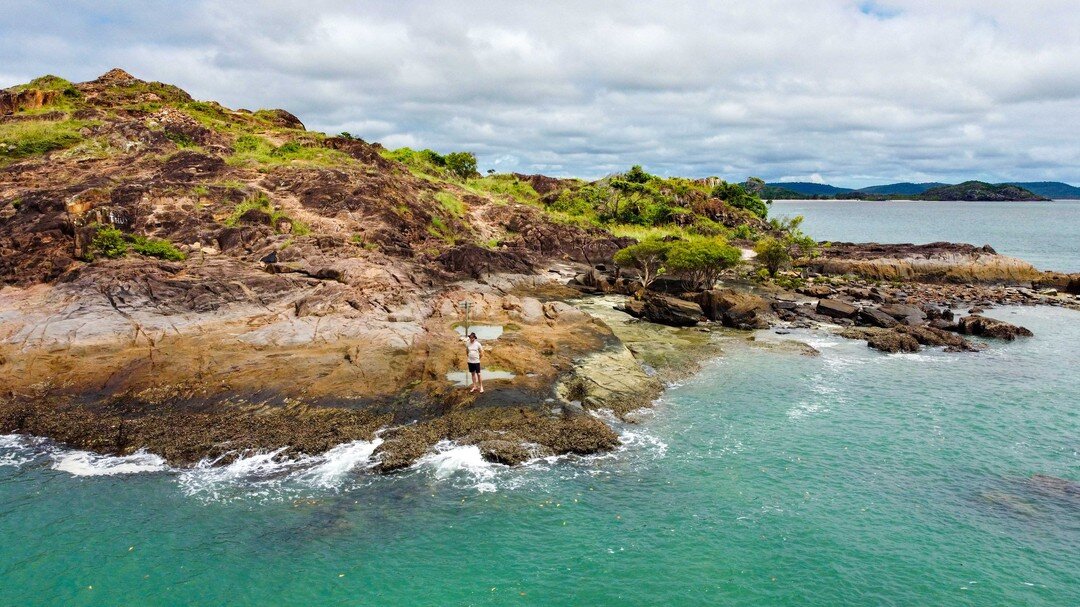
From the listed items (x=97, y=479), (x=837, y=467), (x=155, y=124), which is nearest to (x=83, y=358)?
(x=97, y=479)

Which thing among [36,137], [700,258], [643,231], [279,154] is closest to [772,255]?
[700,258]

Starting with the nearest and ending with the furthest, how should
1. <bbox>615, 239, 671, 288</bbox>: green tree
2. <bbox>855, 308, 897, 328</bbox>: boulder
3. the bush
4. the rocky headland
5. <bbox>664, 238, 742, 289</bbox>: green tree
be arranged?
the rocky headland → the bush → <bbox>855, 308, 897, 328</bbox>: boulder → <bbox>664, 238, 742, 289</bbox>: green tree → <bbox>615, 239, 671, 288</bbox>: green tree

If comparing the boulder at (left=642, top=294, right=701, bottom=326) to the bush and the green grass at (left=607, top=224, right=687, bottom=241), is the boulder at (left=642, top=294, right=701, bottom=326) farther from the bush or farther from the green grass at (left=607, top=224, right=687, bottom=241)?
the green grass at (left=607, top=224, right=687, bottom=241)

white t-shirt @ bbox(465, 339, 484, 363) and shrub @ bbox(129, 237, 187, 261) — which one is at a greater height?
shrub @ bbox(129, 237, 187, 261)

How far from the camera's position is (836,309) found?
47.9 metres

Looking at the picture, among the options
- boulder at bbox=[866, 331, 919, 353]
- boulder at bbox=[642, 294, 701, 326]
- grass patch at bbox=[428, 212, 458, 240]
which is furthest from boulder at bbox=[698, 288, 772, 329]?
grass patch at bbox=[428, 212, 458, 240]

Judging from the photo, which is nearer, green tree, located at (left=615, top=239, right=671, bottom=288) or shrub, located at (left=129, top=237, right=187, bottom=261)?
shrub, located at (left=129, top=237, right=187, bottom=261)

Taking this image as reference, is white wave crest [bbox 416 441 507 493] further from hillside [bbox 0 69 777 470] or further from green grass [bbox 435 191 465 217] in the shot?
green grass [bbox 435 191 465 217]

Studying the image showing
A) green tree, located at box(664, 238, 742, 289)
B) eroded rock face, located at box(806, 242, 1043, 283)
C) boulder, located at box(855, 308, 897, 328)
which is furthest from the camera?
eroded rock face, located at box(806, 242, 1043, 283)

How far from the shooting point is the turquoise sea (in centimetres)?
1523

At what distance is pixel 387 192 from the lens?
201 feet

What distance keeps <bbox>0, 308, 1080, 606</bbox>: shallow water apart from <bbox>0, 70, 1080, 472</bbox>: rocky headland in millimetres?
1950

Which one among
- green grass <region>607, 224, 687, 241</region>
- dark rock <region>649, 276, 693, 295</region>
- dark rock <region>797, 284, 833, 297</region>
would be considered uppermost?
green grass <region>607, 224, 687, 241</region>

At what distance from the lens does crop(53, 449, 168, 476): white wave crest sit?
2038cm
